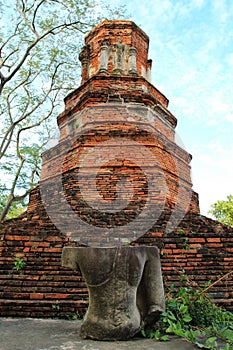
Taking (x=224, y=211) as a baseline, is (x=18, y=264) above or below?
below

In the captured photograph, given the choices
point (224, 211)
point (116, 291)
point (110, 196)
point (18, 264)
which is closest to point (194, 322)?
point (116, 291)

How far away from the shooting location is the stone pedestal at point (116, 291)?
2504 millimetres

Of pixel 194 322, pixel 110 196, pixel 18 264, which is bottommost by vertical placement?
pixel 194 322

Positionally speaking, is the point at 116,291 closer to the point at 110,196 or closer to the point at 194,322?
the point at 194,322

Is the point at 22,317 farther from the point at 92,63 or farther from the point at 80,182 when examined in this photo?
the point at 92,63

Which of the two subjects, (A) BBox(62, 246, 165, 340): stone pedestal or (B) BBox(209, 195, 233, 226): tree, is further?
(B) BBox(209, 195, 233, 226): tree

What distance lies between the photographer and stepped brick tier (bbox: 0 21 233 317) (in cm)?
414

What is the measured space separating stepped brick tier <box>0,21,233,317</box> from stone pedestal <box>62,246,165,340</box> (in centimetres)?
79

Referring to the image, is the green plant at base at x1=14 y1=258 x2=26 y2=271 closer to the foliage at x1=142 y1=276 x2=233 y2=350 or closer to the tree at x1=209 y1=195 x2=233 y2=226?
the foliage at x1=142 y1=276 x2=233 y2=350

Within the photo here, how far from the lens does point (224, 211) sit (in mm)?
21625

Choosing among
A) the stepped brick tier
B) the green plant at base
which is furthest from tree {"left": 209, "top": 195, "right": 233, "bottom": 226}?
the green plant at base

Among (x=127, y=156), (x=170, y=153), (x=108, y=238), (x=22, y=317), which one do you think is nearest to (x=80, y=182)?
(x=127, y=156)

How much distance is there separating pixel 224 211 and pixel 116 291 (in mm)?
20572

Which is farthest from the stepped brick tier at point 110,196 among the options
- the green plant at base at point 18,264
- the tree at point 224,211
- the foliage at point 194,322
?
the tree at point 224,211
